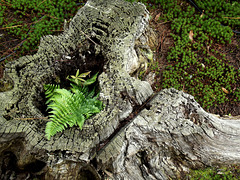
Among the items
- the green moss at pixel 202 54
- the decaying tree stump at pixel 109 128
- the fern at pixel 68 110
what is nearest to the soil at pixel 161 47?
the green moss at pixel 202 54

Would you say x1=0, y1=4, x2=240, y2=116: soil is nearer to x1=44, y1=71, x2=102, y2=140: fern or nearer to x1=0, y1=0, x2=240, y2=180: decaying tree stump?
x1=0, y1=0, x2=240, y2=180: decaying tree stump

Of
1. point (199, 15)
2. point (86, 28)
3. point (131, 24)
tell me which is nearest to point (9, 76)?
point (86, 28)

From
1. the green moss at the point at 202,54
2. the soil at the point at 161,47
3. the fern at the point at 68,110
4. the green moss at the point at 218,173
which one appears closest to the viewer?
the fern at the point at 68,110

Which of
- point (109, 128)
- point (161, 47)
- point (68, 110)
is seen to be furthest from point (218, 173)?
point (161, 47)

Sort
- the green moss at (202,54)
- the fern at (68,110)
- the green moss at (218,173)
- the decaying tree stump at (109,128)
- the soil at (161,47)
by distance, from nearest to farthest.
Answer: the fern at (68,110), the decaying tree stump at (109,128), the green moss at (218,173), the green moss at (202,54), the soil at (161,47)

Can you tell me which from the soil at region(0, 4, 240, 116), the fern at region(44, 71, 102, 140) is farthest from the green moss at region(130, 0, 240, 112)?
the fern at region(44, 71, 102, 140)

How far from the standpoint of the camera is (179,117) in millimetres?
2699

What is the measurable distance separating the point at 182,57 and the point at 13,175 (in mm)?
4409

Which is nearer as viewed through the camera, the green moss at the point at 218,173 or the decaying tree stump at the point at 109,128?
the decaying tree stump at the point at 109,128

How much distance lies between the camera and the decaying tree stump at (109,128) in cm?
248

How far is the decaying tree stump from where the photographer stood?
8.13 feet

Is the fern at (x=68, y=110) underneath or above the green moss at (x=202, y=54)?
underneath

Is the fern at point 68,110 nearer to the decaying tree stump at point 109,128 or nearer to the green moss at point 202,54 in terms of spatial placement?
the decaying tree stump at point 109,128

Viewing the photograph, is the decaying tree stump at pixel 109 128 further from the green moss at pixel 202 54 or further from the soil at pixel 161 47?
the soil at pixel 161 47
